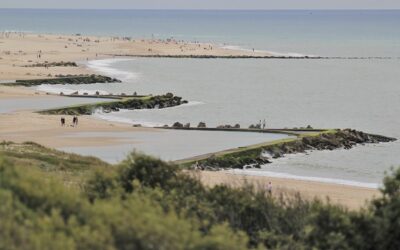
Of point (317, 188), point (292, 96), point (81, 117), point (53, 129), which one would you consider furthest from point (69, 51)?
point (317, 188)

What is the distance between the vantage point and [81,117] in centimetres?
5616

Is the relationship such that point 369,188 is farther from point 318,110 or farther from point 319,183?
point 318,110

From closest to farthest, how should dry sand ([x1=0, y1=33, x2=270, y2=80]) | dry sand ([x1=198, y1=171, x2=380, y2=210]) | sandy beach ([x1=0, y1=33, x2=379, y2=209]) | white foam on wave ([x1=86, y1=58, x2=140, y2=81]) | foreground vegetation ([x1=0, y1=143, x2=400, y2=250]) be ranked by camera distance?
1. foreground vegetation ([x1=0, y1=143, x2=400, y2=250])
2. dry sand ([x1=198, y1=171, x2=380, y2=210])
3. sandy beach ([x1=0, y1=33, x2=379, y2=209])
4. white foam on wave ([x1=86, y1=58, x2=140, y2=81])
5. dry sand ([x1=0, y1=33, x2=270, y2=80])

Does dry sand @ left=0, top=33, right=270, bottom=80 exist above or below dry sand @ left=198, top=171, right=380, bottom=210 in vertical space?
above

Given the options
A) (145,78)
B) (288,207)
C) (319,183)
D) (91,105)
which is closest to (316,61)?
(145,78)

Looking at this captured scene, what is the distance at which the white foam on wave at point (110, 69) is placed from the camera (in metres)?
95.9

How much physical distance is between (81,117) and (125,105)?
28.1 ft

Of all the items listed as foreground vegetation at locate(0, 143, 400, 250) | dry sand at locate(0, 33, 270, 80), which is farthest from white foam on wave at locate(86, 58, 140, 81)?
foreground vegetation at locate(0, 143, 400, 250)

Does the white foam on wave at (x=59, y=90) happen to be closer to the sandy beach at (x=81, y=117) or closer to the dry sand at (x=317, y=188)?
the sandy beach at (x=81, y=117)

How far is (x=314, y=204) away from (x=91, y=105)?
43977 mm

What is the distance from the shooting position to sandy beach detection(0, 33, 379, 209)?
1337 inches

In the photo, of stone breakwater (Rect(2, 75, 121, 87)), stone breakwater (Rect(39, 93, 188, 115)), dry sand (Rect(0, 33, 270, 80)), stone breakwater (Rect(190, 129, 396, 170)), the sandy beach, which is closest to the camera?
the sandy beach

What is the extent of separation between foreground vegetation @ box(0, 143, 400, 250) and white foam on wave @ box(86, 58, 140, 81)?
242 ft

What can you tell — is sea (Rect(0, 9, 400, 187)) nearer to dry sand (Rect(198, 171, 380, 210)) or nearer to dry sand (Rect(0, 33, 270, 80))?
dry sand (Rect(198, 171, 380, 210))
